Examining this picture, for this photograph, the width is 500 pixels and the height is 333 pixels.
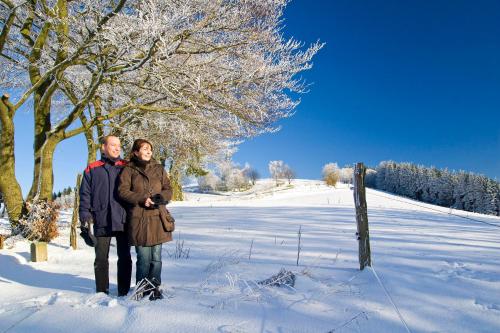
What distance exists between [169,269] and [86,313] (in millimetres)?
1761

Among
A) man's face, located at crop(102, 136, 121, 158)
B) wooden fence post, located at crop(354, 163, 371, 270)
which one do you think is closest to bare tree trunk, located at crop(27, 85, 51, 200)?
man's face, located at crop(102, 136, 121, 158)

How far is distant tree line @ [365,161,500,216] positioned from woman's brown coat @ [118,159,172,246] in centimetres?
7435

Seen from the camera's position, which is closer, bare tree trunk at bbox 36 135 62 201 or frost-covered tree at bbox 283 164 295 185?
bare tree trunk at bbox 36 135 62 201

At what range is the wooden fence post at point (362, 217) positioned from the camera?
412 cm

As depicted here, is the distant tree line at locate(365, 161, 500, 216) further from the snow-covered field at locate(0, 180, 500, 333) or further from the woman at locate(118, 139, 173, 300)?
the woman at locate(118, 139, 173, 300)

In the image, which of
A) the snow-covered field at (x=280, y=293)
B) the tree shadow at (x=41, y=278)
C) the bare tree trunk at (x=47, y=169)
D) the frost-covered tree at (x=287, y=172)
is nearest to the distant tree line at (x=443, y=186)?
the frost-covered tree at (x=287, y=172)

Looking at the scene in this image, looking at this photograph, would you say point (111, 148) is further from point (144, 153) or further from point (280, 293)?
point (280, 293)

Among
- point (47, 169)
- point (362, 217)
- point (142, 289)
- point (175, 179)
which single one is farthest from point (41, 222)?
point (175, 179)

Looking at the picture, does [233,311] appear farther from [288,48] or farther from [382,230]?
[288,48]

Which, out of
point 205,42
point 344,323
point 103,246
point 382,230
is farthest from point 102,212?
point 382,230

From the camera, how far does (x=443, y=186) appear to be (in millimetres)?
79875

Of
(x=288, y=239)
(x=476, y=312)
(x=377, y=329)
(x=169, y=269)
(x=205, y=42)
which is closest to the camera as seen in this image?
(x=377, y=329)

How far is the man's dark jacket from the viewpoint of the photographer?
3.53 m

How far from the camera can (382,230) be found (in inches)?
303
